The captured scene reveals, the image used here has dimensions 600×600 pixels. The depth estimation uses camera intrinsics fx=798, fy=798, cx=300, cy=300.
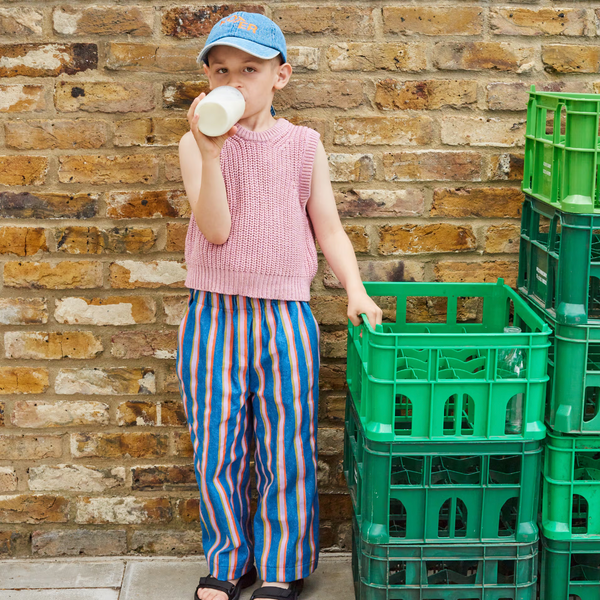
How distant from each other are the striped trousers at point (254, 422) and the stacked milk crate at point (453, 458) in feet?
0.54

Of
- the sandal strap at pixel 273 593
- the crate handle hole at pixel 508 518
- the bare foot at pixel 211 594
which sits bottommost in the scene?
the bare foot at pixel 211 594

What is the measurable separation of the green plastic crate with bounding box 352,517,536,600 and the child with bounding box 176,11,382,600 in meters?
0.33

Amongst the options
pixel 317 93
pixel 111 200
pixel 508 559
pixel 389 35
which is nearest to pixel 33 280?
pixel 111 200

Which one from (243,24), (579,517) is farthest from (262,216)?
(579,517)

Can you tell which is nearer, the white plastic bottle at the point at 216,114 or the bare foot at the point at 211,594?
the white plastic bottle at the point at 216,114

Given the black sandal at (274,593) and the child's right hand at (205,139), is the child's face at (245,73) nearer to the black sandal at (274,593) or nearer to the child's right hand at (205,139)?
the child's right hand at (205,139)

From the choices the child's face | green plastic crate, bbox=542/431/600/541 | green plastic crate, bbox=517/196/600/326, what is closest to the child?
the child's face

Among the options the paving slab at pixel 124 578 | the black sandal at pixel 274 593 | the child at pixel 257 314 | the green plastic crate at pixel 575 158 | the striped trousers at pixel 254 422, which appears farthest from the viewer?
the paving slab at pixel 124 578

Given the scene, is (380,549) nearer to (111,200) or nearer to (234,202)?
(234,202)

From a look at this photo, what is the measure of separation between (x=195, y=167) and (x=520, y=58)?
1.02 m

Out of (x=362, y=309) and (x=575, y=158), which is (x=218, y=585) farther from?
(x=575, y=158)

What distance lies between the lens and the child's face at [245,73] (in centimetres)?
190

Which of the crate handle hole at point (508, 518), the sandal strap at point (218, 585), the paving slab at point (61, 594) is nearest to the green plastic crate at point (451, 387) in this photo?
the crate handle hole at point (508, 518)

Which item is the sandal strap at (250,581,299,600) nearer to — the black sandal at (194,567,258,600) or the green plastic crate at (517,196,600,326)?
the black sandal at (194,567,258,600)
